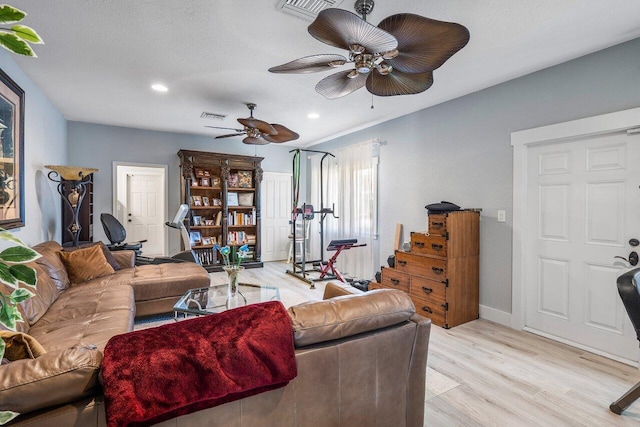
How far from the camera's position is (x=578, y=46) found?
258cm

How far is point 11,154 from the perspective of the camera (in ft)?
9.07

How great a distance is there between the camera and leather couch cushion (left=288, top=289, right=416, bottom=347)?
4.41 feet

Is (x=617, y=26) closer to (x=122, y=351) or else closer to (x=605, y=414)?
(x=605, y=414)

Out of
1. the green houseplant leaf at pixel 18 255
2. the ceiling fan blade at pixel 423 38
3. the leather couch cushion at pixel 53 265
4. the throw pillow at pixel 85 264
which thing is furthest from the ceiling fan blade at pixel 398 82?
the throw pillow at pixel 85 264

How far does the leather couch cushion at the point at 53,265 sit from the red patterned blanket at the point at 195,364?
93.2 inches

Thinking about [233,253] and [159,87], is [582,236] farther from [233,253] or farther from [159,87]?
[159,87]

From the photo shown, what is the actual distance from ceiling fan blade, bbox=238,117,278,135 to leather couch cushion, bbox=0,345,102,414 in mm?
2896

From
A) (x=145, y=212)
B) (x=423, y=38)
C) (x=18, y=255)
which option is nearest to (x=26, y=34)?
(x=18, y=255)

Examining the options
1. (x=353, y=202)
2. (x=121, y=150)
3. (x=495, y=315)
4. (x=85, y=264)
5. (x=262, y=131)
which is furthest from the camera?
(x=353, y=202)

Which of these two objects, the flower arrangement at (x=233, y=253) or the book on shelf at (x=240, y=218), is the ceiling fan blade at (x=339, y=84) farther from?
the book on shelf at (x=240, y=218)

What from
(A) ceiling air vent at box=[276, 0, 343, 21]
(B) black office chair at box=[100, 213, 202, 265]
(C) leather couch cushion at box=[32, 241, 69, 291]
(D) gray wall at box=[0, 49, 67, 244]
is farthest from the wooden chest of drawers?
(D) gray wall at box=[0, 49, 67, 244]

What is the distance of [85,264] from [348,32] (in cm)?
337

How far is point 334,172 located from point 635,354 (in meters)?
4.57

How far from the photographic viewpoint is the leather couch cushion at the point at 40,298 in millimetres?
2158
